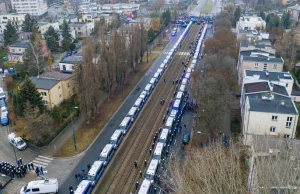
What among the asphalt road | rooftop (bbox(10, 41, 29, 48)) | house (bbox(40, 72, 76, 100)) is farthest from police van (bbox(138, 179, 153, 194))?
rooftop (bbox(10, 41, 29, 48))

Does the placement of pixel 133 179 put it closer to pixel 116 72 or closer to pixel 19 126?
pixel 19 126

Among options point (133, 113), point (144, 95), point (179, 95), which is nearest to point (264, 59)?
point (179, 95)

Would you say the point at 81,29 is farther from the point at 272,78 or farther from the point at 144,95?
the point at 272,78

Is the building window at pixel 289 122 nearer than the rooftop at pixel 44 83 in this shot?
Yes

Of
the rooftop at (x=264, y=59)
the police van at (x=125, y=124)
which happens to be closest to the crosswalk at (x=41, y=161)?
the police van at (x=125, y=124)

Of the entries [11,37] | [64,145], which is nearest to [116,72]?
[64,145]

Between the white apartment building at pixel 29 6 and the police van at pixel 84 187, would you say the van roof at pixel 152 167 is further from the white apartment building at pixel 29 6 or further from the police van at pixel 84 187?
the white apartment building at pixel 29 6
